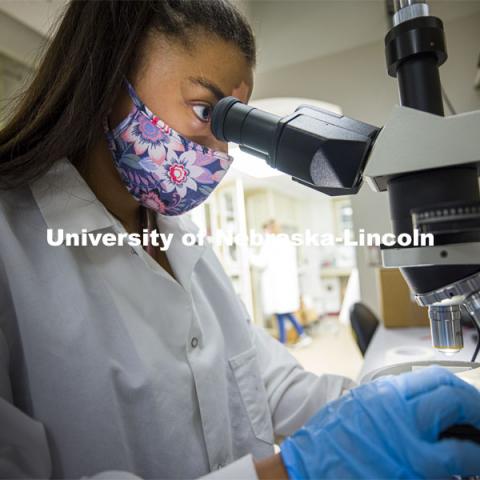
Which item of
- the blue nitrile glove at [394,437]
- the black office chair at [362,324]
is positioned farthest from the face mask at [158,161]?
the black office chair at [362,324]

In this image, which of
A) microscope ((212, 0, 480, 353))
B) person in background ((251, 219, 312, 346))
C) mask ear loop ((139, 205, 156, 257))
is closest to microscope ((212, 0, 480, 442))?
microscope ((212, 0, 480, 353))

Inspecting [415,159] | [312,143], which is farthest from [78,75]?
[415,159]

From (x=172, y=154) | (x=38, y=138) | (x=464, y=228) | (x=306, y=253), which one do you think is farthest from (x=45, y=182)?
(x=306, y=253)

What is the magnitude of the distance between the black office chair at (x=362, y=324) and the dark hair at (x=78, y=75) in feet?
5.14

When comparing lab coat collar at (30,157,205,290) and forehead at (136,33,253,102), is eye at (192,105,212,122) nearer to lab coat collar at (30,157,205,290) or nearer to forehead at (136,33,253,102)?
forehead at (136,33,253,102)

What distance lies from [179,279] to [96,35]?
472 mm

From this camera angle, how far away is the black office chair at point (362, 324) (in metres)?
1.75

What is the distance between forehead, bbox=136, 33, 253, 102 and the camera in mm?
587

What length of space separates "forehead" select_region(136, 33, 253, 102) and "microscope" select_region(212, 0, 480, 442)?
0.68 ft

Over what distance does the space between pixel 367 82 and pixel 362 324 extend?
1.44 m

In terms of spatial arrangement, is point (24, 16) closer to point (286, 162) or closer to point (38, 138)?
point (38, 138)

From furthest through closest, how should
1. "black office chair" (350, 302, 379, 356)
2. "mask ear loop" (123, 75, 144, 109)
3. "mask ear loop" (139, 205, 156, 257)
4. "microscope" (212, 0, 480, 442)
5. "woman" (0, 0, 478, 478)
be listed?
"black office chair" (350, 302, 379, 356) → "mask ear loop" (139, 205, 156, 257) → "mask ear loop" (123, 75, 144, 109) → "woman" (0, 0, 478, 478) → "microscope" (212, 0, 480, 442)

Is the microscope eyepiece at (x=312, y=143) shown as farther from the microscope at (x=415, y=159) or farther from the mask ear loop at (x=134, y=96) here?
the mask ear loop at (x=134, y=96)

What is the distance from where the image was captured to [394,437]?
38cm
